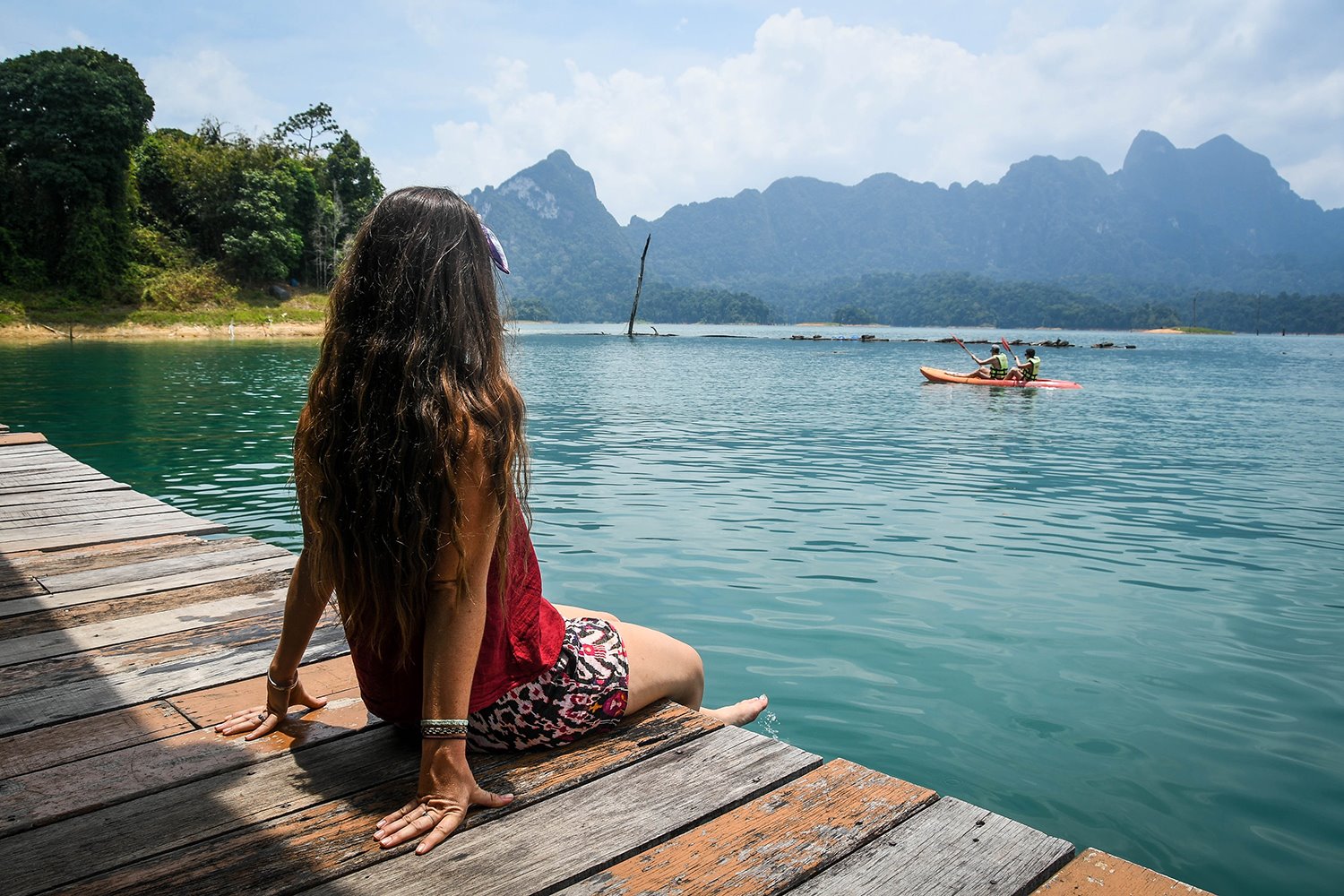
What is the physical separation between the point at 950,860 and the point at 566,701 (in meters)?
0.95

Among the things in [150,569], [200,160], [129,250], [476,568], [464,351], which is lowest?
[150,569]

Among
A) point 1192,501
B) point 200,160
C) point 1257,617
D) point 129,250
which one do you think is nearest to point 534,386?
point 1192,501

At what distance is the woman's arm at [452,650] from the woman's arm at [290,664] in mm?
460

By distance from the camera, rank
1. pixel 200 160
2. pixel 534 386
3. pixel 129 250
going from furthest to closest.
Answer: pixel 200 160, pixel 129 250, pixel 534 386

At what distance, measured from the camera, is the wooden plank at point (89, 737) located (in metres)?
2.14

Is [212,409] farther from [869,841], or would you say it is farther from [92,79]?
[92,79]

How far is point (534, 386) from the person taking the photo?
2350 cm

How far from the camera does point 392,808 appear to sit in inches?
74.4

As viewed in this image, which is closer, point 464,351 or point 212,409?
point 464,351

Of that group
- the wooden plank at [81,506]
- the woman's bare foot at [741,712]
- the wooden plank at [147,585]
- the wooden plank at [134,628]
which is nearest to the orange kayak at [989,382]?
the wooden plank at [81,506]

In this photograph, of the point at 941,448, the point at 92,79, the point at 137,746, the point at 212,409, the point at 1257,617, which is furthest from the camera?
the point at 92,79

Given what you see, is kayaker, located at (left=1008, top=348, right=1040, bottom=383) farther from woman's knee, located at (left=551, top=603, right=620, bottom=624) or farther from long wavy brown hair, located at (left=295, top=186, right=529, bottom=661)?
long wavy brown hair, located at (left=295, top=186, right=529, bottom=661)

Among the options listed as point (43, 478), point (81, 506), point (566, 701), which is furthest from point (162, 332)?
point (566, 701)

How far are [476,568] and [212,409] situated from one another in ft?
50.7
